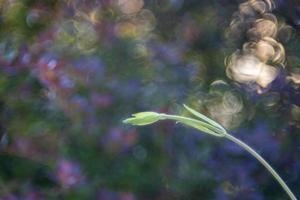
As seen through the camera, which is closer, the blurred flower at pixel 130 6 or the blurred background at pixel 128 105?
the blurred background at pixel 128 105

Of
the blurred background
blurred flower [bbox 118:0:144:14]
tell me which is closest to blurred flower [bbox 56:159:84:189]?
the blurred background

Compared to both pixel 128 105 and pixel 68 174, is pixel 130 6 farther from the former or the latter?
pixel 68 174

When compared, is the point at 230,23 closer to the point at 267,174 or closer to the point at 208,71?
the point at 208,71

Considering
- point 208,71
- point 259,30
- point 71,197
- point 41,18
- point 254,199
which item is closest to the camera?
point 71,197

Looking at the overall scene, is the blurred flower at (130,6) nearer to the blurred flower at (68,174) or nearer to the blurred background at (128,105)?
the blurred background at (128,105)

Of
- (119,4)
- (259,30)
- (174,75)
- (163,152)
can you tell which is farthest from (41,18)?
(259,30)

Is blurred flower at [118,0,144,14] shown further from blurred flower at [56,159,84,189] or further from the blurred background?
blurred flower at [56,159,84,189]

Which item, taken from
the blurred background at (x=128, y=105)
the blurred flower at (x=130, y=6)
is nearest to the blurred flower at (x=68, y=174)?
the blurred background at (x=128, y=105)

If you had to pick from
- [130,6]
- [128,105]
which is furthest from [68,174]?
[130,6]
